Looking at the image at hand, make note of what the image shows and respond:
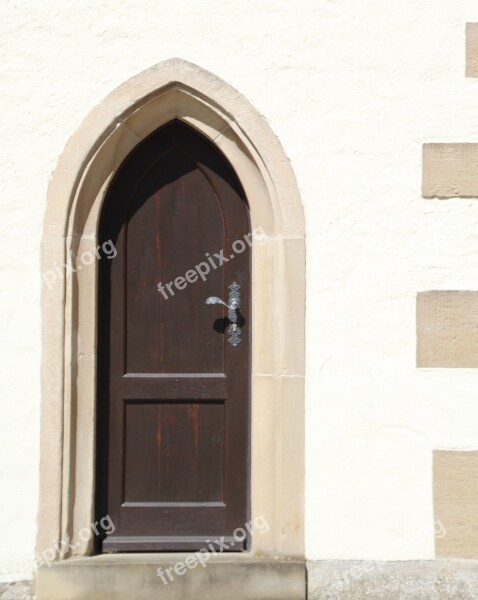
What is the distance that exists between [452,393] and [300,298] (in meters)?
0.85

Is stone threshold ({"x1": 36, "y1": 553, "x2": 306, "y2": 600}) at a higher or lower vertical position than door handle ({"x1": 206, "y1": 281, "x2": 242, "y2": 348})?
lower

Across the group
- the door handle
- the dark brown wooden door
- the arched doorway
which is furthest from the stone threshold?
the door handle

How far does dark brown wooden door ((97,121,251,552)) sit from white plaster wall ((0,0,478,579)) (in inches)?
14.8

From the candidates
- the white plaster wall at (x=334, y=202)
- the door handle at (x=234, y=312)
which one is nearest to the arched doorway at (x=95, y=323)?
the white plaster wall at (x=334, y=202)

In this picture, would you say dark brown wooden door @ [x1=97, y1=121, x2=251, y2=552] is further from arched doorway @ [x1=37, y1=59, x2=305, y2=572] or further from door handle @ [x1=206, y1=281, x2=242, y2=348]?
arched doorway @ [x1=37, y1=59, x2=305, y2=572]

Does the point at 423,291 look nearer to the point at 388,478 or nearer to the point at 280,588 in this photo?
the point at 388,478

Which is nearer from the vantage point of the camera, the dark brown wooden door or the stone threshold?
the stone threshold

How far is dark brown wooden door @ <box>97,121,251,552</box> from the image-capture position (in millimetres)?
3895

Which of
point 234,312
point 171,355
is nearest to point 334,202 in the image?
point 234,312

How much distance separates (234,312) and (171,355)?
383mm

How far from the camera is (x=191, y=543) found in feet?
12.6

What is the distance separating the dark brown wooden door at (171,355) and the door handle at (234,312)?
0.03 metres

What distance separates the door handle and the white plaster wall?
390 millimetres

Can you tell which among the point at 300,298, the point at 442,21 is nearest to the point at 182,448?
the point at 300,298
